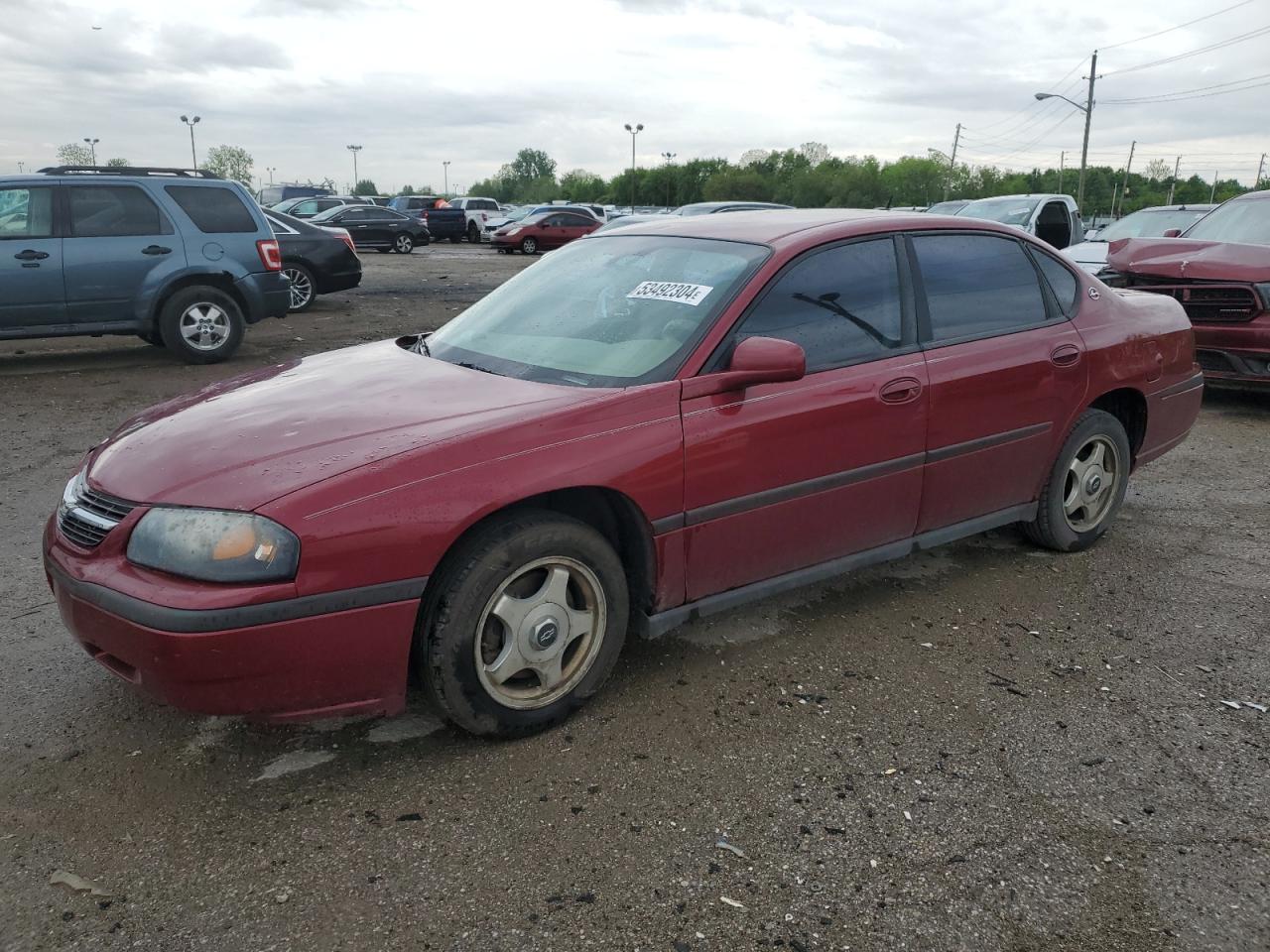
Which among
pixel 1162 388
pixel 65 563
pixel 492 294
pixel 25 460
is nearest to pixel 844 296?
pixel 492 294

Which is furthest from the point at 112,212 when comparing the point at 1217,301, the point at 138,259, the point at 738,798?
the point at 1217,301

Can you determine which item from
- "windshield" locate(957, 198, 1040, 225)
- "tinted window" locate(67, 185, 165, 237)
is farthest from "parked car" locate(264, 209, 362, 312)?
"windshield" locate(957, 198, 1040, 225)

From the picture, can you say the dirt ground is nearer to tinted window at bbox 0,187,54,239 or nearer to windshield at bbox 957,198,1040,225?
tinted window at bbox 0,187,54,239

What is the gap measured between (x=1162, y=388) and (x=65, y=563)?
15.5 ft

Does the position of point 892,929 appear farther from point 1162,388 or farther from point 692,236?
point 1162,388

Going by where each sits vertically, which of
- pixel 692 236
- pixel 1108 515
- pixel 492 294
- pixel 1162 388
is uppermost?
pixel 692 236

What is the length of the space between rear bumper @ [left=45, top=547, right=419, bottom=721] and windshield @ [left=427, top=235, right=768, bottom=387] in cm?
107

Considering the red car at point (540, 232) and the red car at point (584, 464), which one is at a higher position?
the red car at point (540, 232)

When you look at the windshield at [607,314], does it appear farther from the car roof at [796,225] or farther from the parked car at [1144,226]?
the parked car at [1144,226]

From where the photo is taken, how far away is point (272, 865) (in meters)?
2.49

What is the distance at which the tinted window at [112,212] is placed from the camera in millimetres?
9023

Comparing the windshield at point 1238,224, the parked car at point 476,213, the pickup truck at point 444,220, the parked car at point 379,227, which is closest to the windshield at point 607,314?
the windshield at point 1238,224

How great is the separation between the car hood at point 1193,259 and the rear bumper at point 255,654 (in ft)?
24.4

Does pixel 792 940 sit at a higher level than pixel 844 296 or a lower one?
lower
